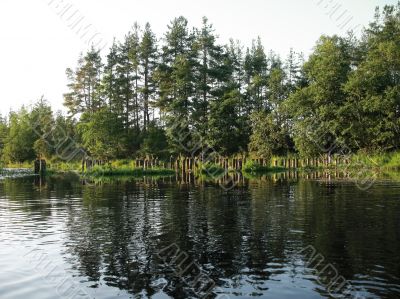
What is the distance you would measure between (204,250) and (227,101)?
5545cm

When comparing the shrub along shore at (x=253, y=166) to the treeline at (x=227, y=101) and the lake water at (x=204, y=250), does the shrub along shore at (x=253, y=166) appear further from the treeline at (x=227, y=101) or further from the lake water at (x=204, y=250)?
the lake water at (x=204, y=250)

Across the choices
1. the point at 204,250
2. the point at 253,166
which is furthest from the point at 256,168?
the point at 204,250

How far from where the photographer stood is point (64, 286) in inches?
378

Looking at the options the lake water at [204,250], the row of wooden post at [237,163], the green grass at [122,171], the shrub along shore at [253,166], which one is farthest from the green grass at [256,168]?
the lake water at [204,250]

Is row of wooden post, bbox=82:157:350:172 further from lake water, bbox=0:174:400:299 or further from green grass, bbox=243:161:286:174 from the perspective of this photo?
lake water, bbox=0:174:400:299

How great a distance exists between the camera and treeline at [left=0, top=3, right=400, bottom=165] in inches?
2288

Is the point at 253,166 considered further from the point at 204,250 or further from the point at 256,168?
the point at 204,250

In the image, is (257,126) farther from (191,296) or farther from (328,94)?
(191,296)

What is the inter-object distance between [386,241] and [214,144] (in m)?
53.6

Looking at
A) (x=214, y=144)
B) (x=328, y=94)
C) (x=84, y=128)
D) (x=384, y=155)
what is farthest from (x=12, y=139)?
(x=384, y=155)

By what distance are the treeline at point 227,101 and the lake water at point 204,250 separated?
39108 millimetres

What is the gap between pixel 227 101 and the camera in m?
66.8

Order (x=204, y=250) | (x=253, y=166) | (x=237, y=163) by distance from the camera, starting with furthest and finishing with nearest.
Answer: (x=237, y=163) → (x=253, y=166) → (x=204, y=250)

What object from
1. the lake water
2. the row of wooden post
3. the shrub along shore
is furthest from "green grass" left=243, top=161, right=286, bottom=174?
the lake water
